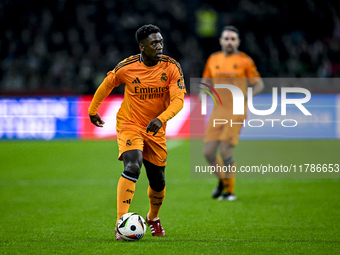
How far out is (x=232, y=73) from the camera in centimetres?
693

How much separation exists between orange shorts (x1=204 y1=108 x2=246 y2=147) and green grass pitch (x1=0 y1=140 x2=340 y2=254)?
916mm

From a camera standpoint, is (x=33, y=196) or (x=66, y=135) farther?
(x=66, y=135)

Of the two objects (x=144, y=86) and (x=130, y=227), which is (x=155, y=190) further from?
(x=144, y=86)

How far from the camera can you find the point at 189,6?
19.9 meters

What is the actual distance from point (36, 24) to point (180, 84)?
1560cm

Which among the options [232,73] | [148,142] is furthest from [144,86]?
[232,73]

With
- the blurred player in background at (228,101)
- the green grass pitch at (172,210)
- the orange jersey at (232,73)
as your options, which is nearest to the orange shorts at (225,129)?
the blurred player in background at (228,101)

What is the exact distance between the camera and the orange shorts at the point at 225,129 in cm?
679

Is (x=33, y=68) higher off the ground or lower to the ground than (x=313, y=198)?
higher

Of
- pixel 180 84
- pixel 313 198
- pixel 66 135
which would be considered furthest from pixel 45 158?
pixel 180 84

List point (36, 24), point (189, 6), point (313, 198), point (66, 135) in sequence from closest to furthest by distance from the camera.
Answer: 1. point (313, 198)
2. point (66, 135)
3. point (36, 24)
4. point (189, 6)

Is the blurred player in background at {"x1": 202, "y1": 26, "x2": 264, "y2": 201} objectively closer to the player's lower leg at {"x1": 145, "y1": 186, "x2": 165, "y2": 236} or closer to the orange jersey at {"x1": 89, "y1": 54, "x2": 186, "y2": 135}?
the player's lower leg at {"x1": 145, "y1": 186, "x2": 165, "y2": 236}

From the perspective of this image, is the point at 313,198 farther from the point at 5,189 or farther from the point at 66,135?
the point at 66,135

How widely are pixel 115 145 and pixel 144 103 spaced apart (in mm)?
9459
